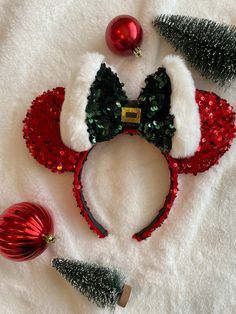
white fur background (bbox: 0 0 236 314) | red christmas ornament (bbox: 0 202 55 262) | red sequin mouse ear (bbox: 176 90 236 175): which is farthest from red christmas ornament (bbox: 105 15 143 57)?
red christmas ornament (bbox: 0 202 55 262)

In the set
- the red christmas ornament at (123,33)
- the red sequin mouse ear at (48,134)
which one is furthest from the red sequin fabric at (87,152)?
the red christmas ornament at (123,33)

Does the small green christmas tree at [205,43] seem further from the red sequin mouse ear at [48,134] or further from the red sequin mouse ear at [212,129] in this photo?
the red sequin mouse ear at [48,134]

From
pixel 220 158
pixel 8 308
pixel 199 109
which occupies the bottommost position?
pixel 8 308

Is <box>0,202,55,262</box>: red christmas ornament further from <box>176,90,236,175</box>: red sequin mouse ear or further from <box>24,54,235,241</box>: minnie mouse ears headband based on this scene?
<box>176,90,236,175</box>: red sequin mouse ear

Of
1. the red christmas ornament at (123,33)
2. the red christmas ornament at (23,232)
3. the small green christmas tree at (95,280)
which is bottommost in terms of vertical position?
the small green christmas tree at (95,280)

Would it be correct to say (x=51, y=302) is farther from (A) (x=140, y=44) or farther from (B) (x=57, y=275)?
(A) (x=140, y=44)

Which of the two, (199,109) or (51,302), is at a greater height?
(199,109)

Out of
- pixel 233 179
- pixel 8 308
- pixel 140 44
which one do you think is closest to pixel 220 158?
pixel 233 179

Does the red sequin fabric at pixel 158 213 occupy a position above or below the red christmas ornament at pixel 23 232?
above
